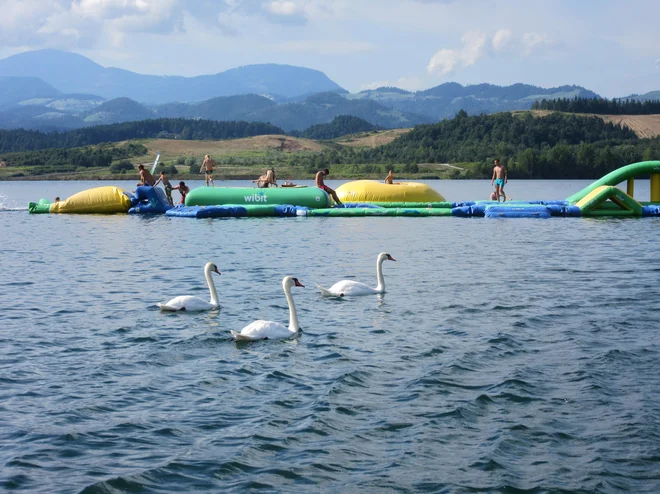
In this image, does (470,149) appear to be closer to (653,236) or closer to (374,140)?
(374,140)

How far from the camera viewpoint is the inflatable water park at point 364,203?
33.6 meters

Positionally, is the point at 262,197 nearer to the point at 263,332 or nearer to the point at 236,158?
the point at 263,332

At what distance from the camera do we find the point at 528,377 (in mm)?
10039

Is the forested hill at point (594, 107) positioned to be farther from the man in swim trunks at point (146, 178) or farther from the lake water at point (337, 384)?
the lake water at point (337, 384)

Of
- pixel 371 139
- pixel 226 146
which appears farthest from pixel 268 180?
pixel 371 139

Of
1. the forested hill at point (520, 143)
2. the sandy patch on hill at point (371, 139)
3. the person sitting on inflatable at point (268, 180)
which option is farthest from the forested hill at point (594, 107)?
the person sitting on inflatable at point (268, 180)

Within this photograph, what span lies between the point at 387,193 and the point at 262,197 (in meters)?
5.47

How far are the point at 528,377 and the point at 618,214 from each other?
2540 centimetres

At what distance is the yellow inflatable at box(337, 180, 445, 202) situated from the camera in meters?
36.3

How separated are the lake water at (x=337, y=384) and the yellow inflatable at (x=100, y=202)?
16905 mm

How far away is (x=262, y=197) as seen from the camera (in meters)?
34.9

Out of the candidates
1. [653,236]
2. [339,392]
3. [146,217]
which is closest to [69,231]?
[146,217]

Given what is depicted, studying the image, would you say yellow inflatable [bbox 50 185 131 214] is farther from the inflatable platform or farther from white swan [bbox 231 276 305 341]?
white swan [bbox 231 276 305 341]

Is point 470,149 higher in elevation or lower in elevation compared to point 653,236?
higher
